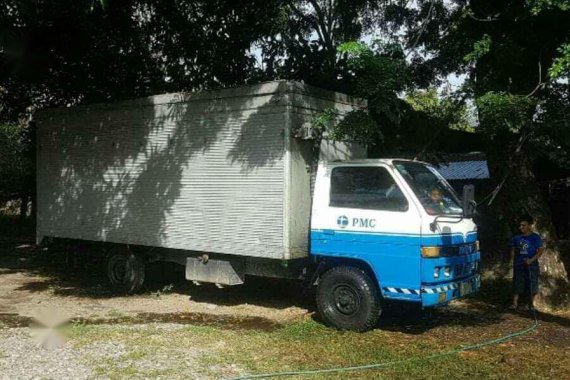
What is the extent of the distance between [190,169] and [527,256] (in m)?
5.31

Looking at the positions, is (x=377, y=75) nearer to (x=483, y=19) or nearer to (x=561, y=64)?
(x=561, y=64)

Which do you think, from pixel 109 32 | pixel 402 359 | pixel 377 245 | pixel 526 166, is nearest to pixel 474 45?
pixel 526 166

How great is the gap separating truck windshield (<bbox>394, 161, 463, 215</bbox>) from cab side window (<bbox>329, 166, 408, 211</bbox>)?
22 cm

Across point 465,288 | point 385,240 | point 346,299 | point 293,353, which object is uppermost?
point 385,240

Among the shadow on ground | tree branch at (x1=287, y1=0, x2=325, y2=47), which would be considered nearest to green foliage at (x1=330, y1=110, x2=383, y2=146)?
the shadow on ground

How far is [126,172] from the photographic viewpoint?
9.77m

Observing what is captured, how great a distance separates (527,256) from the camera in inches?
340

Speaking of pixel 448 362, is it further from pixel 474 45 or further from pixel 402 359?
pixel 474 45

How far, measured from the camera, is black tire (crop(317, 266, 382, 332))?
7.17 meters

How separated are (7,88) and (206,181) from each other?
8382 mm

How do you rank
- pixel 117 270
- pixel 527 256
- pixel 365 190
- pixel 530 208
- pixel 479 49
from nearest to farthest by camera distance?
pixel 365 190, pixel 479 49, pixel 527 256, pixel 530 208, pixel 117 270

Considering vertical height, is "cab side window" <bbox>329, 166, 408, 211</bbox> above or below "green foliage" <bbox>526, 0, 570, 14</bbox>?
below

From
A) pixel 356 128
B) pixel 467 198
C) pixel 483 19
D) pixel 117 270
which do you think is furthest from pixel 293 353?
pixel 483 19

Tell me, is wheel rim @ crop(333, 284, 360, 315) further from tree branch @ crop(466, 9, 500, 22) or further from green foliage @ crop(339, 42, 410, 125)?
tree branch @ crop(466, 9, 500, 22)
